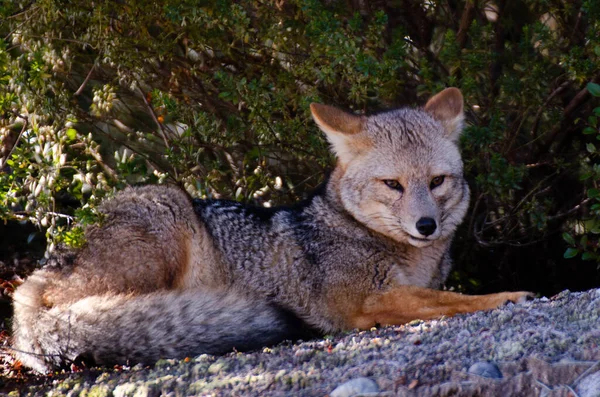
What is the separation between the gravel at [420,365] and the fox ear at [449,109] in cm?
151

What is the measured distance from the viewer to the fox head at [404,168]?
453cm

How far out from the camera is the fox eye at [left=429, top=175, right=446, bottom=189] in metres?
4.62

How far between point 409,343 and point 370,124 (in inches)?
75.0

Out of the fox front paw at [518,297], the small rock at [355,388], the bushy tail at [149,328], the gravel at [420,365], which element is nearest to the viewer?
the gravel at [420,365]

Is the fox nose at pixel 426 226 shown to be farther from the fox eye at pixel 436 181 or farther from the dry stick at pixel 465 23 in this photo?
the dry stick at pixel 465 23

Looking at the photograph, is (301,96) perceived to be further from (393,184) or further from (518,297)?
(518,297)

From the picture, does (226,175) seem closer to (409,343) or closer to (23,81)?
(23,81)

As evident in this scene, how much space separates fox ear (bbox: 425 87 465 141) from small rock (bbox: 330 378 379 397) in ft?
8.22

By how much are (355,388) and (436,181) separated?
7.01 feet

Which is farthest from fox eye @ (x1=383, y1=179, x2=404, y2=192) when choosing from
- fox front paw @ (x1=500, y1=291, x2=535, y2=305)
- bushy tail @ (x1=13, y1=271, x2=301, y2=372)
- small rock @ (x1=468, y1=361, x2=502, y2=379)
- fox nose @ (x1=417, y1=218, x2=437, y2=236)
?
small rock @ (x1=468, y1=361, x2=502, y2=379)

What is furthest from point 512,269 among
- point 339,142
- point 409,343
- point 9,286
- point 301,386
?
point 9,286

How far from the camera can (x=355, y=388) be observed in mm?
2789

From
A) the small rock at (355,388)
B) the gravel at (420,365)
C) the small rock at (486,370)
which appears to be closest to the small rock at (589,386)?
the gravel at (420,365)

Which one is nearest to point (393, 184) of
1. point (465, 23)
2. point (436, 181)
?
point (436, 181)
